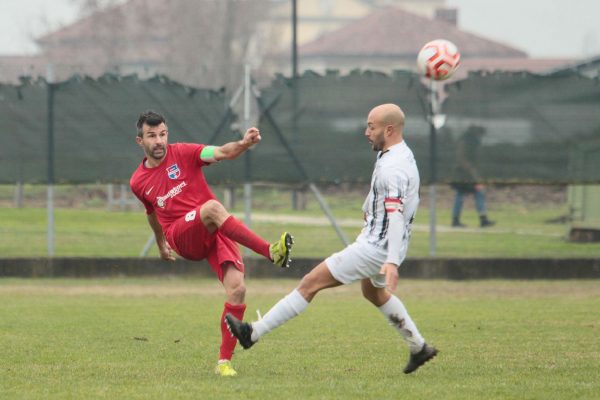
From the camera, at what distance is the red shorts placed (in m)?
9.37

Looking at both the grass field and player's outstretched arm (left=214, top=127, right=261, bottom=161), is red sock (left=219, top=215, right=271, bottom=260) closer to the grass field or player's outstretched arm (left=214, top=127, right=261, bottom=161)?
player's outstretched arm (left=214, top=127, right=261, bottom=161)

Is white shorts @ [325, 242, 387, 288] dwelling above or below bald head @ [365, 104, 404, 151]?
below

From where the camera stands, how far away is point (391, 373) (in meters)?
9.20

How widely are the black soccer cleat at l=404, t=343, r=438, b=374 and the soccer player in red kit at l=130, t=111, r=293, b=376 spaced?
130 centimetres

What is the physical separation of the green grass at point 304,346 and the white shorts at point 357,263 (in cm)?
73

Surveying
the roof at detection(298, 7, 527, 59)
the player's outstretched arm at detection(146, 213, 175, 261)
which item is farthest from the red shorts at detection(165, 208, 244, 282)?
the roof at detection(298, 7, 527, 59)

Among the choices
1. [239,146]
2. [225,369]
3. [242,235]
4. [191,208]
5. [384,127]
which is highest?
[384,127]

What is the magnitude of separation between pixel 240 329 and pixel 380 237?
1.17 meters

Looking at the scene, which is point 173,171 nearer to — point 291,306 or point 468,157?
point 291,306

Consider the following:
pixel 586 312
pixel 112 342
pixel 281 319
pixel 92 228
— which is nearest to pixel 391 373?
pixel 281 319

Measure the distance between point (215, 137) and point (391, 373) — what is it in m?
9.64

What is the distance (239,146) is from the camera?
9008 mm

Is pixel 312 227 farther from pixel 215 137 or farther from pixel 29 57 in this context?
pixel 29 57

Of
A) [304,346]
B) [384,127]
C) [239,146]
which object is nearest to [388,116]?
[384,127]
